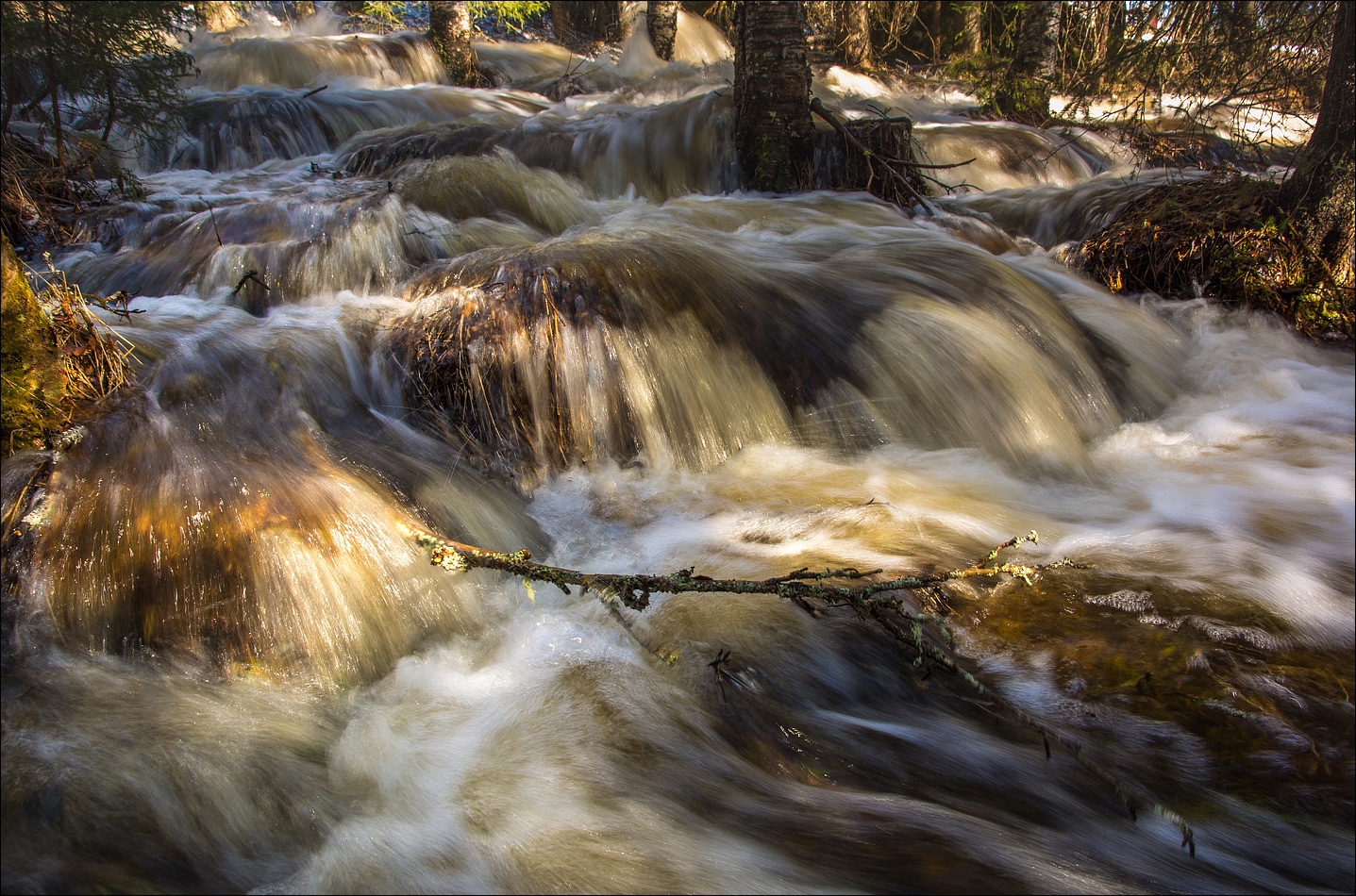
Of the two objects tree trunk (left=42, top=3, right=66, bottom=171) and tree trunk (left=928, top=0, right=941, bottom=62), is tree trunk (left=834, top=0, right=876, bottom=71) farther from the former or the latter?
tree trunk (left=42, top=3, right=66, bottom=171)

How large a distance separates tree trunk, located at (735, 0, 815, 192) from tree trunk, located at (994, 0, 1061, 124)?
3984 mm

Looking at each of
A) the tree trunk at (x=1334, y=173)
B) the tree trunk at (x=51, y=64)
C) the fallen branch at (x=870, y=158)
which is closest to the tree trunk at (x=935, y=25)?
the fallen branch at (x=870, y=158)

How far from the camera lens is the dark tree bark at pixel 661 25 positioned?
11.7 metres

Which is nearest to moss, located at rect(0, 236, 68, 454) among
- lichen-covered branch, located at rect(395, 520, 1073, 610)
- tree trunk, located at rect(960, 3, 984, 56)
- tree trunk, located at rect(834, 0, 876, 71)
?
lichen-covered branch, located at rect(395, 520, 1073, 610)

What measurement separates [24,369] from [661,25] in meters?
10.8

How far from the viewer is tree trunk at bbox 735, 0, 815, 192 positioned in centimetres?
612

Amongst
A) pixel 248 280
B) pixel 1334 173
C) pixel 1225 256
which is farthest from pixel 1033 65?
pixel 248 280

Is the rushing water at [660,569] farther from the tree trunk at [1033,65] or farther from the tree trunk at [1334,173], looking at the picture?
the tree trunk at [1033,65]

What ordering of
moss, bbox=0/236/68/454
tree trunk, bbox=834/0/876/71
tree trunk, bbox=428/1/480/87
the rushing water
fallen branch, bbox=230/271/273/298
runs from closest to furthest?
1. the rushing water
2. moss, bbox=0/236/68/454
3. fallen branch, bbox=230/271/273/298
4. tree trunk, bbox=428/1/480/87
5. tree trunk, bbox=834/0/876/71

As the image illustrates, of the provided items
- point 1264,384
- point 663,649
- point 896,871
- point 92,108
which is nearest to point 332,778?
point 663,649

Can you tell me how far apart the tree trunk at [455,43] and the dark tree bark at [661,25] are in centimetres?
244

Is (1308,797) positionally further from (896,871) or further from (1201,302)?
(1201,302)

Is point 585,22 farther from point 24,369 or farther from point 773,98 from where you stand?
point 24,369

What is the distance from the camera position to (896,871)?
1794mm
